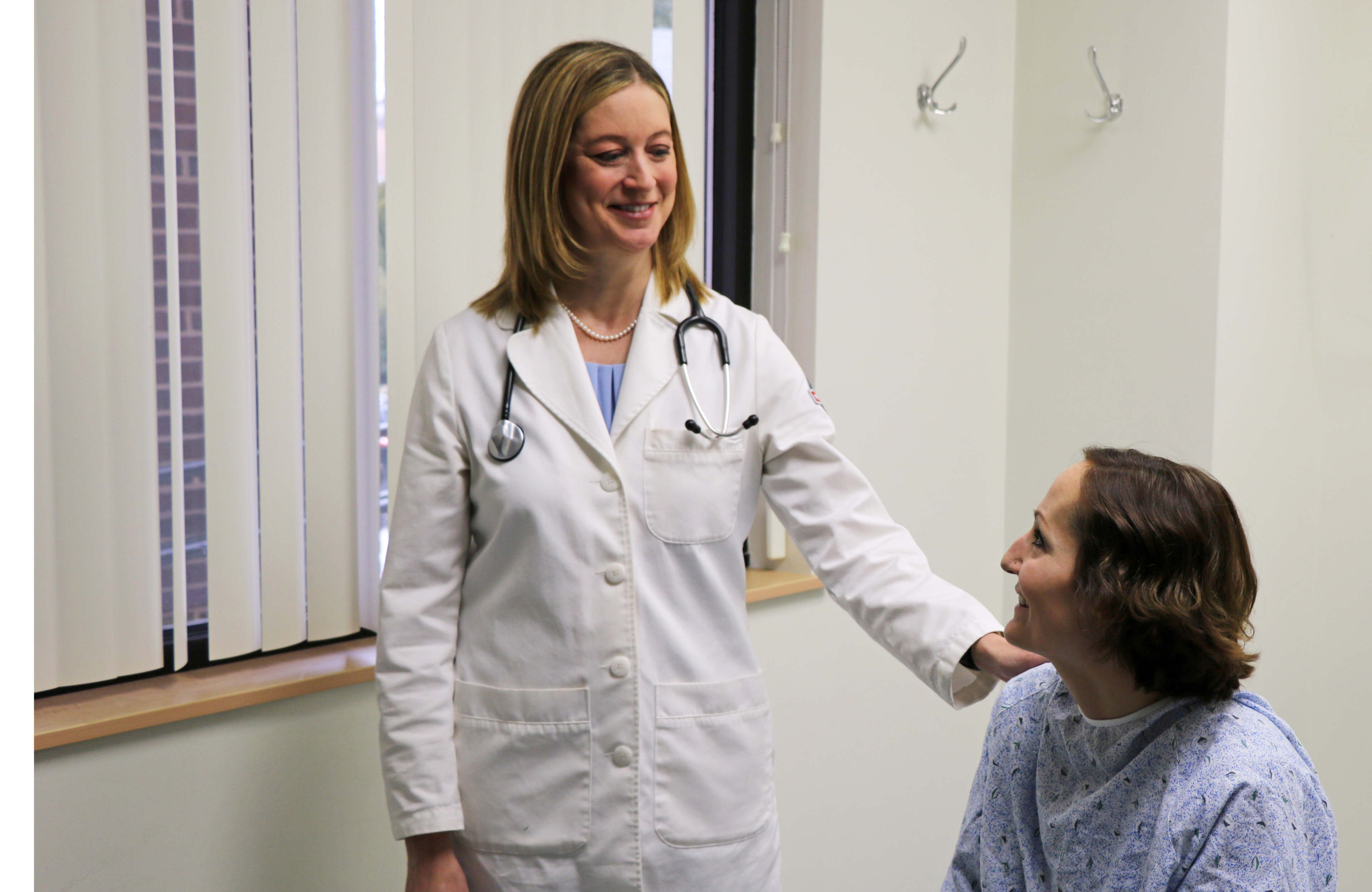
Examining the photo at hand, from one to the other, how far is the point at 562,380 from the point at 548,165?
26 centimetres

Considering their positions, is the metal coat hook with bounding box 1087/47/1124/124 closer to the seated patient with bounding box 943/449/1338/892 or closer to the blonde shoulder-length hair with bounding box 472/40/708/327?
the blonde shoulder-length hair with bounding box 472/40/708/327

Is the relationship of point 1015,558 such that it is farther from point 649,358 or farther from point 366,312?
point 366,312

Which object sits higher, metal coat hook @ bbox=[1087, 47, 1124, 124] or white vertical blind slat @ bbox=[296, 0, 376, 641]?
metal coat hook @ bbox=[1087, 47, 1124, 124]

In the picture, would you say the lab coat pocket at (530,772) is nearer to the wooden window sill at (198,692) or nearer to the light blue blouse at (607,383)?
the wooden window sill at (198,692)

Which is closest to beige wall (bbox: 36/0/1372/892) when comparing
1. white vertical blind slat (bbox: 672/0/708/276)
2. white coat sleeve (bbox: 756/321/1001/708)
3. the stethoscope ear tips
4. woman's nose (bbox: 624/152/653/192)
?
white vertical blind slat (bbox: 672/0/708/276)

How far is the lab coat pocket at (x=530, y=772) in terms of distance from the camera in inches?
50.7

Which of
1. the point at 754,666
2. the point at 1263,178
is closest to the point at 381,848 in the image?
the point at 754,666

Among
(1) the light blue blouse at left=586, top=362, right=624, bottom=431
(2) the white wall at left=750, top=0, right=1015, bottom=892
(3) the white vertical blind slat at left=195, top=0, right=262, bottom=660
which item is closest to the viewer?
(1) the light blue blouse at left=586, top=362, right=624, bottom=431

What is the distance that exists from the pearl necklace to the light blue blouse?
38 millimetres

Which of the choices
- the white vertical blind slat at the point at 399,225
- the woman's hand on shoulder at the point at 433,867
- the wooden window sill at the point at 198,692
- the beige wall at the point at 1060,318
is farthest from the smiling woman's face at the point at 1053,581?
the beige wall at the point at 1060,318

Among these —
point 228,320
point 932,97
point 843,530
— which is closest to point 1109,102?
point 932,97

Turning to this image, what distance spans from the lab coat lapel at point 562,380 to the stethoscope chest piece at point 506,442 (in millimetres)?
53

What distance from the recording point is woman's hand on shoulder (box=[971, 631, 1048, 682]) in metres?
1.28

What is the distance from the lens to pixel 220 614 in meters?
1.57
